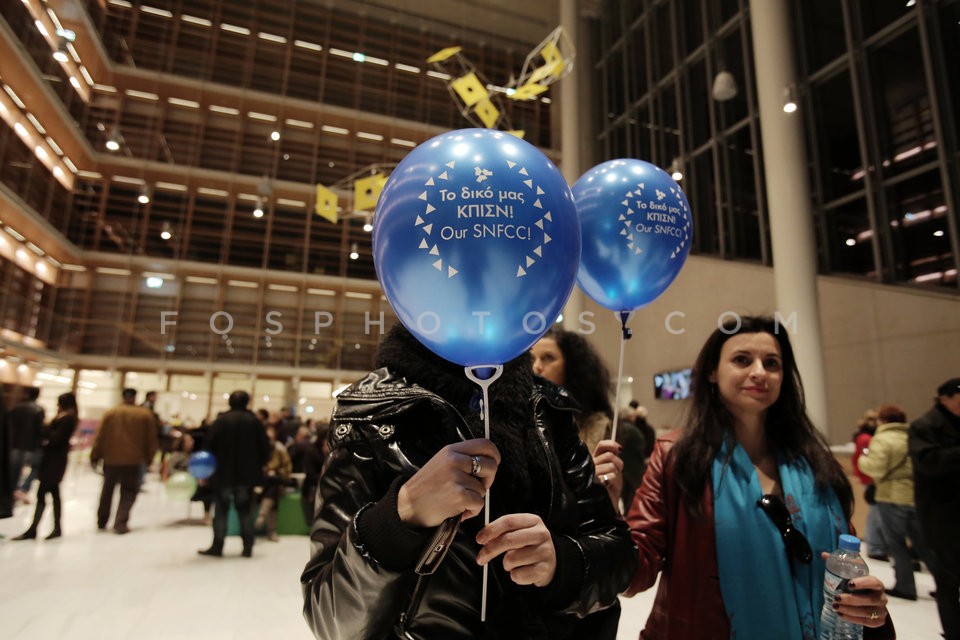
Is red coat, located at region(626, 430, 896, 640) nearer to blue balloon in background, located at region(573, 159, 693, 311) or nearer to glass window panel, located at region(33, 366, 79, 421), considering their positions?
blue balloon in background, located at region(573, 159, 693, 311)

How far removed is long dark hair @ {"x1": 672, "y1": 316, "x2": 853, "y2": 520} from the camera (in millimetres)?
1558

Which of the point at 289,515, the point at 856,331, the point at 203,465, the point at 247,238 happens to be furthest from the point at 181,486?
the point at 247,238

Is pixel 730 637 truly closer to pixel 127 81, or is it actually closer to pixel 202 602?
pixel 202 602

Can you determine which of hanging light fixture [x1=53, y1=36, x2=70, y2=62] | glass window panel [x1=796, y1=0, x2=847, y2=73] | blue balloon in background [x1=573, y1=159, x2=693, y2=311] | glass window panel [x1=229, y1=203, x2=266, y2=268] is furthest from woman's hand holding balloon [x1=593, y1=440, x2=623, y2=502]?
glass window panel [x1=229, y1=203, x2=266, y2=268]

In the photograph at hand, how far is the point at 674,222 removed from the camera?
6.23 feet

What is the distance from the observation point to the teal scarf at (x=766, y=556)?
1.39 metres

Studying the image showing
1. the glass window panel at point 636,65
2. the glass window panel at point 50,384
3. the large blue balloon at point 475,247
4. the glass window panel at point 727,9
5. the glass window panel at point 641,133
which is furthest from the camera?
the glass window panel at point 636,65

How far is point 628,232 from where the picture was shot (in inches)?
70.4

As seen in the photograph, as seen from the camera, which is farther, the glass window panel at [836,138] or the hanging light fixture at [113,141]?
the hanging light fixture at [113,141]

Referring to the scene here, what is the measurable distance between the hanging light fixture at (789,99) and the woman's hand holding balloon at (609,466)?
8178 mm

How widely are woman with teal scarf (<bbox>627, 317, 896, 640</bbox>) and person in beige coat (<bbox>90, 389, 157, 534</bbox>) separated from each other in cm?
608

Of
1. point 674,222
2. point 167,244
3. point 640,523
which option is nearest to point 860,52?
point 674,222

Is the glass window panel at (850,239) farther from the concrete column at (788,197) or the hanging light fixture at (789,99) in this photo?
the hanging light fixture at (789,99)

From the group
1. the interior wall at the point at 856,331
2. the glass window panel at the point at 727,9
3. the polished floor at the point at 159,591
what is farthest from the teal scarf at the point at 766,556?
the glass window panel at the point at 727,9
